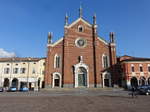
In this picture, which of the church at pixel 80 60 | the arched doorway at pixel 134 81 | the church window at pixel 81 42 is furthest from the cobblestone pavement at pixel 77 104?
the church window at pixel 81 42

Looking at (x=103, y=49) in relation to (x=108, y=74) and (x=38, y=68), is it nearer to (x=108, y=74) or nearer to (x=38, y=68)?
(x=108, y=74)

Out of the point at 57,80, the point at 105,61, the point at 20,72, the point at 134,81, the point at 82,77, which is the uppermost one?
the point at 105,61

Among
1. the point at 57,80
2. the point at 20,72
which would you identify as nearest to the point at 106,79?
the point at 57,80

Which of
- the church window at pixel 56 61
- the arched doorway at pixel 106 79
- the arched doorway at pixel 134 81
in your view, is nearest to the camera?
the arched doorway at pixel 106 79

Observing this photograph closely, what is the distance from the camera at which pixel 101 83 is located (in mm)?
41688

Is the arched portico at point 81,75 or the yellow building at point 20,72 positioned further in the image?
the yellow building at point 20,72

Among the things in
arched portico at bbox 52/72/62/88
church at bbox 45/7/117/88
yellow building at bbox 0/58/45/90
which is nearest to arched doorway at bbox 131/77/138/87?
church at bbox 45/7/117/88

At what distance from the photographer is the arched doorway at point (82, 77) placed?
42369mm

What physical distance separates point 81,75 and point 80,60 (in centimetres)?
390

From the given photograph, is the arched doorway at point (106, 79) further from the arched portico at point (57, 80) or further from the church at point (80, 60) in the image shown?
the arched portico at point (57, 80)

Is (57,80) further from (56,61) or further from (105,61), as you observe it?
(105,61)

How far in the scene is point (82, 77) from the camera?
42.8 metres

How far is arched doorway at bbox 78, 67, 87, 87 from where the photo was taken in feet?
139

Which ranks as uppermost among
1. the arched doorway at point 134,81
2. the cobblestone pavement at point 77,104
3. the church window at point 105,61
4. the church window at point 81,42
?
the church window at point 81,42
